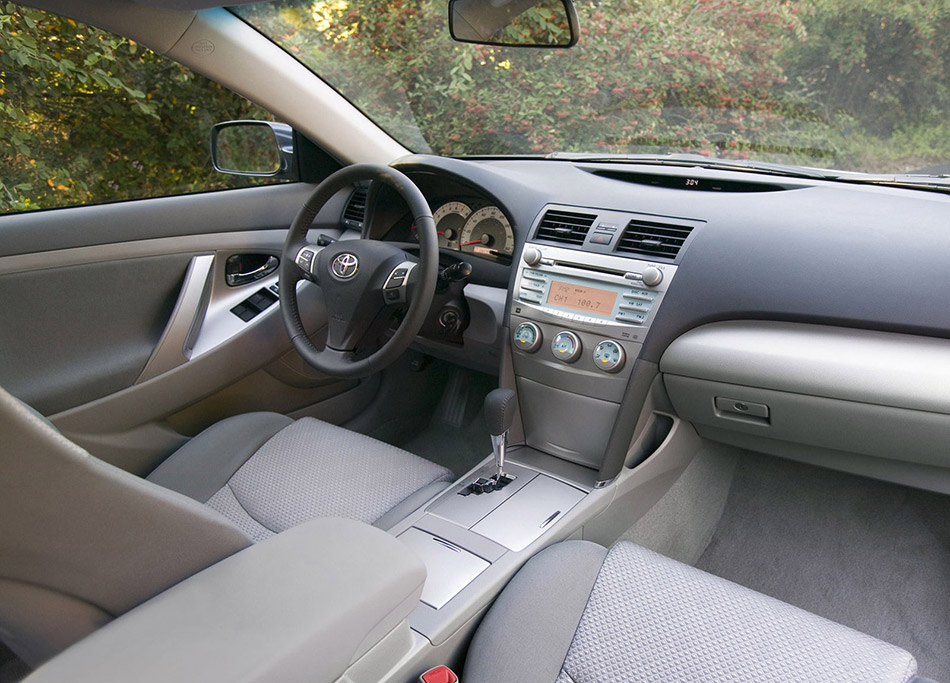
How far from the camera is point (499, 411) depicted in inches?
70.0

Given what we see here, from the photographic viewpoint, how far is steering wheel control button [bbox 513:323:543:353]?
74.8 inches

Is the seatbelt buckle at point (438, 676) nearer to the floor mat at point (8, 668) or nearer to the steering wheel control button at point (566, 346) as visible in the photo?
the floor mat at point (8, 668)

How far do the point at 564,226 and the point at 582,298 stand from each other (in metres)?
0.22

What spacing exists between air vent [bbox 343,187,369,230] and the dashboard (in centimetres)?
44

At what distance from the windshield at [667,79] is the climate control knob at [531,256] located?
0.53 metres

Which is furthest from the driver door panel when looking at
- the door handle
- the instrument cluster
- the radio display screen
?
the radio display screen

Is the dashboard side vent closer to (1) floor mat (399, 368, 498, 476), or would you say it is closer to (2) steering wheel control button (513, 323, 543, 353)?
(2) steering wheel control button (513, 323, 543, 353)

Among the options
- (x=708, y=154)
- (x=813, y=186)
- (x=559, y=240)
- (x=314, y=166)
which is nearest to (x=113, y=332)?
(x=314, y=166)

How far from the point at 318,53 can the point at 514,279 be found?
1162 millimetres

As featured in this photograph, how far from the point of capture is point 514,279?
6.47 feet

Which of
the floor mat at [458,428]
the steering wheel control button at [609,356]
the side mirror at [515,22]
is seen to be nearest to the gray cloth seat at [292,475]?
the steering wheel control button at [609,356]

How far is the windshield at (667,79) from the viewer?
179 cm

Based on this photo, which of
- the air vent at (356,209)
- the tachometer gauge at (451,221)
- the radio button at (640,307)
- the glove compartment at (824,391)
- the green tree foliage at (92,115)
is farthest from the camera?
the air vent at (356,209)

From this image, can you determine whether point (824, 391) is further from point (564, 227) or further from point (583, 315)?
point (564, 227)
